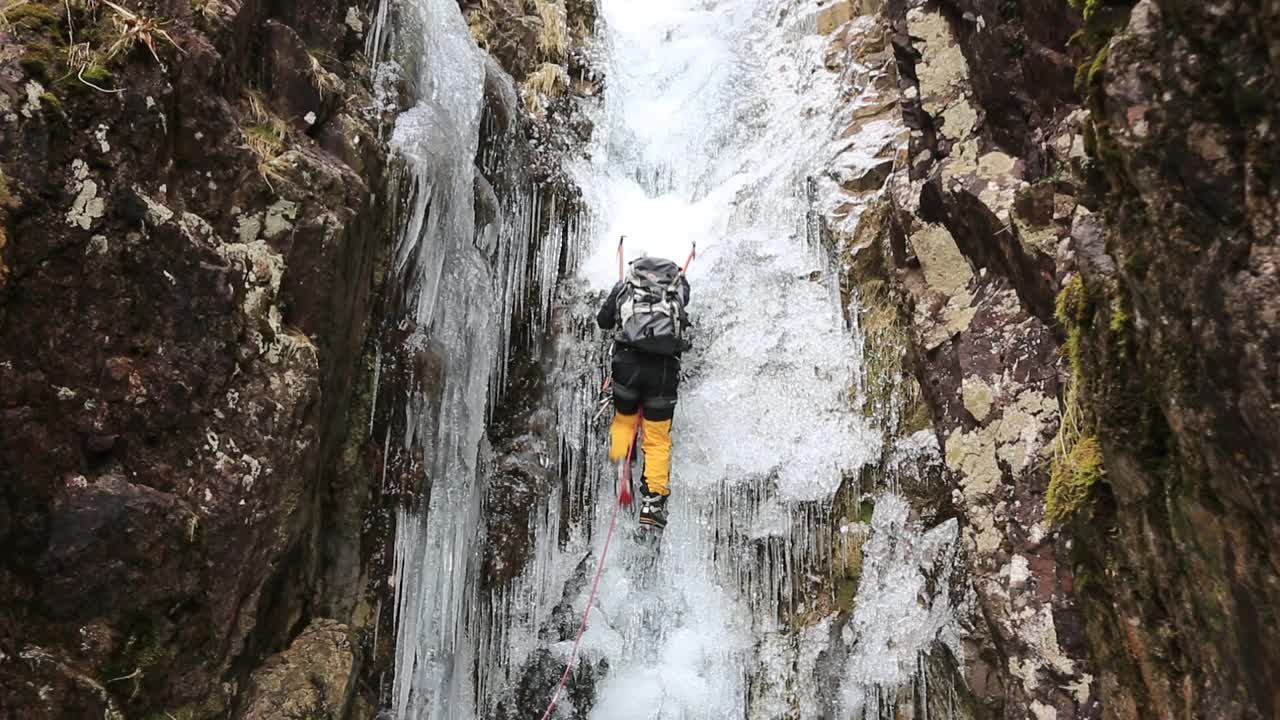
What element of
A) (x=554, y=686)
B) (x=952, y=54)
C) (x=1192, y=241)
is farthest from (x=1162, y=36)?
(x=554, y=686)

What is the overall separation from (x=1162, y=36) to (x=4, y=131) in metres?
3.93

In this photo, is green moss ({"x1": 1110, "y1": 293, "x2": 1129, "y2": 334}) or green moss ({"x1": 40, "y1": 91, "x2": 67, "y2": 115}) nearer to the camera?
green moss ({"x1": 1110, "y1": 293, "x2": 1129, "y2": 334})

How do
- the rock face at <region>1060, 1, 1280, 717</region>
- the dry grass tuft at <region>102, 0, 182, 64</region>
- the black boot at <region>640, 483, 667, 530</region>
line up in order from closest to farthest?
the rock face at <region>1060, 1, 1280, 717</region>
the dry grass tuft at <region>102, 0, 182, 64</region>
the black boot at <region>640, 483, 667, 530</region>

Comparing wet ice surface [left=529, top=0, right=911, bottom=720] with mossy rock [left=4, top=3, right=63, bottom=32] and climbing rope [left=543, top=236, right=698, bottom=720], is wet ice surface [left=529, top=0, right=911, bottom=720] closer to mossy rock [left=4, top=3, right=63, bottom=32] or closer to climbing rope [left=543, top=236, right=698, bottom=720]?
climbing rope [left=543, top=236, right=698, bottom=720]

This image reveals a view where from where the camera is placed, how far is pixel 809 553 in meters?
5.89

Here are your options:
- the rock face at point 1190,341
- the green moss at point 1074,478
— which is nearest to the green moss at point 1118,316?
the rock face at point 1190,341

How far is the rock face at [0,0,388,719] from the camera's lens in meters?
3.03

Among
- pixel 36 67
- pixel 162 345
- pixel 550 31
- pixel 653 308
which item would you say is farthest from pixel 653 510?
pixel 550 31

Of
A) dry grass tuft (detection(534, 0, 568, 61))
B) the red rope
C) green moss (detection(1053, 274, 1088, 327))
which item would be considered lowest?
the red rope

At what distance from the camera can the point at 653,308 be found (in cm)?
610

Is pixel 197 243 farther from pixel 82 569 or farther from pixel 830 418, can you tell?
pixel 830 418

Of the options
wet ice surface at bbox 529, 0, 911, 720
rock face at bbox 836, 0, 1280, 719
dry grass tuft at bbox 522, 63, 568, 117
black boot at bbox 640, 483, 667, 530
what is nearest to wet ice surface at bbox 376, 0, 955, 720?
wet ice surface at bbox 529, 0, 911, 720

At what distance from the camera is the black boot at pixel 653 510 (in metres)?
6.09

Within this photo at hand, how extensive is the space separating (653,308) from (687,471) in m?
1.33
